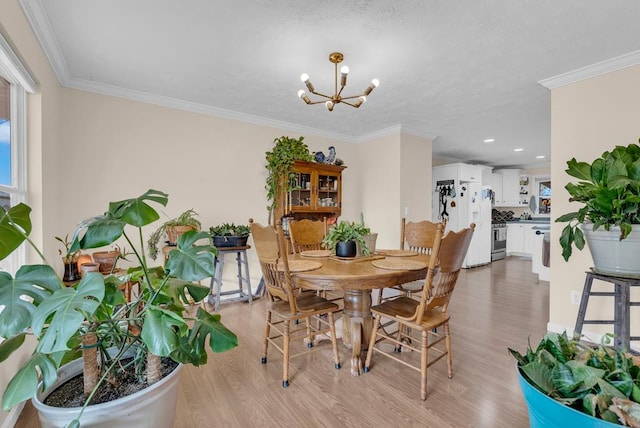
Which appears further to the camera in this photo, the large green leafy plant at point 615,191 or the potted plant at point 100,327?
the large green leafy plant at point 615,191

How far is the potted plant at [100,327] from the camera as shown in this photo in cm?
83

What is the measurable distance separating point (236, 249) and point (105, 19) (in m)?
2.24

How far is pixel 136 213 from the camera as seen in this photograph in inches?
41.5

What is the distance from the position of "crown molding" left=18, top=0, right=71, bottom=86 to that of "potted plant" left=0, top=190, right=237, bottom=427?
1.57 metres

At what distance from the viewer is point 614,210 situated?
1.67m

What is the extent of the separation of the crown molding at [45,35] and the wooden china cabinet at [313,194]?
2455 millimetres

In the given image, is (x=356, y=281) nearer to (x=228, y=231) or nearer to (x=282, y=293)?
(x=282, y=293)

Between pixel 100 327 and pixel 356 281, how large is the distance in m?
1.23

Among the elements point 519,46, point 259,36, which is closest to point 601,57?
point 519,46

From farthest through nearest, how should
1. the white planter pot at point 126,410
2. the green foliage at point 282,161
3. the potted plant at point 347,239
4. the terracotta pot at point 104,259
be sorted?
the green foliage at point 282,161 < the terracotta pot at point 104,259 < the potted plant at point 347,239 < the white planter pot at point 126,410

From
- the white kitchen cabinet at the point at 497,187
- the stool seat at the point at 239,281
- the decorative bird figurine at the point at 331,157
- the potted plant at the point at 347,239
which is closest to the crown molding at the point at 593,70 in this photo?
the potted plant at the point at 347,239

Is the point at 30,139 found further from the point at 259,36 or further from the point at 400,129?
the point at 400,129

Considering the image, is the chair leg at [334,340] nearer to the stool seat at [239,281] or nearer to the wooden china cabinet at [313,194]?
the stool seat at [239,281]

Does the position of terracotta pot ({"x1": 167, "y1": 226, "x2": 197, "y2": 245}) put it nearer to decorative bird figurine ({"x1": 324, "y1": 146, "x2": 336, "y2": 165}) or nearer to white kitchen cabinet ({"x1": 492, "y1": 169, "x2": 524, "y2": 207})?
decorative bird figurine ({"x1": 324, "y1": 146, "x2": 336, "y2": 165})
